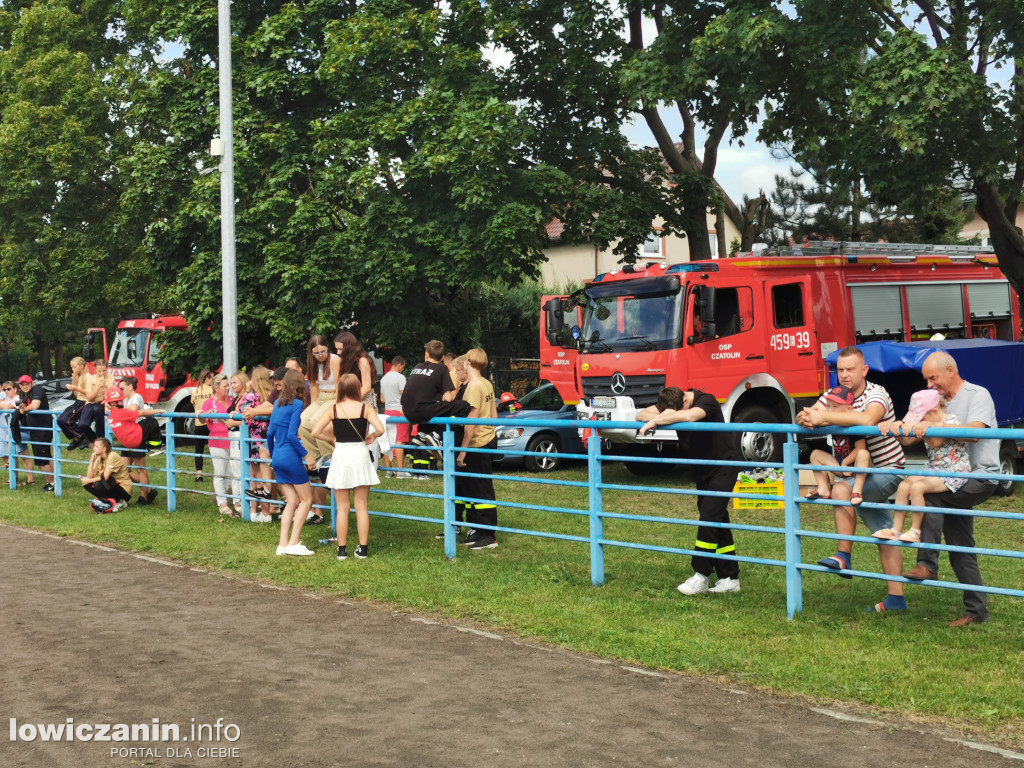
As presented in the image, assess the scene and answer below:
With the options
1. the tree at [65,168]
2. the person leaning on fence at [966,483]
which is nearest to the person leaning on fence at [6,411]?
the tree at [65,168]

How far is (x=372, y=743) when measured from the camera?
16.9 feet

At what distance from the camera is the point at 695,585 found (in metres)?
8.27

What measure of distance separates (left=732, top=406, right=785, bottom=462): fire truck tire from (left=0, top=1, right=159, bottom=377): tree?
20724 mm

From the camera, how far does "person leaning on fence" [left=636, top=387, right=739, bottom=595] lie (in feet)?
26.5

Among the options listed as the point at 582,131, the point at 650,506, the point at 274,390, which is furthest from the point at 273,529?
the point at 582,131

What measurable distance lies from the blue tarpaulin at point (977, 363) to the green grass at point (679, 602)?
93.5 inches

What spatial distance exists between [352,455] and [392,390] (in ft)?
23.2

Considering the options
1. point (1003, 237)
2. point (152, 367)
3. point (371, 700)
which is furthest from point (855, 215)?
point (371, 700)

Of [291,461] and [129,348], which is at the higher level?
[129,348]

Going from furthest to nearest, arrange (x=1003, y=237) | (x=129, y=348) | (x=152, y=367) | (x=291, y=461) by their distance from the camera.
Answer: (x=129, y=348), (x=152, y=367), (x=1003, y=237), (x=291, y=461)

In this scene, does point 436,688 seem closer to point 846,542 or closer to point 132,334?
point 846,542

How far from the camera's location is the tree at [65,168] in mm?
32500

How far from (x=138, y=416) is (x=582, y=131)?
12233 mm

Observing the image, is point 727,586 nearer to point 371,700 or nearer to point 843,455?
point 843,455
